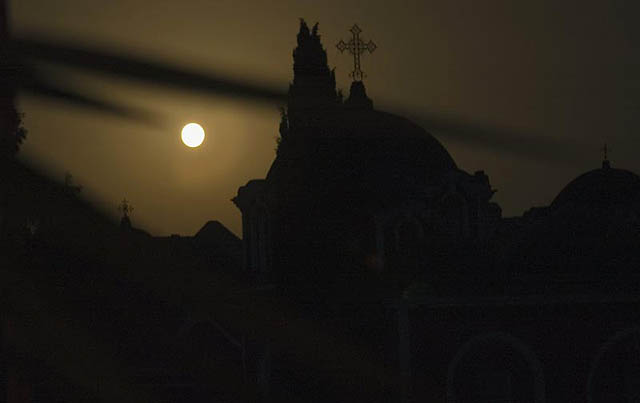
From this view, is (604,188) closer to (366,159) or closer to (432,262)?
(366,159)

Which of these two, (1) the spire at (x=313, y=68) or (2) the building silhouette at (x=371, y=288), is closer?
(2) the building silhouette at (x=371, y=288)

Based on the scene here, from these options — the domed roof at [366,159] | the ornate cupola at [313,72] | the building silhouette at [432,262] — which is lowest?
the building silhouette at [432,262]

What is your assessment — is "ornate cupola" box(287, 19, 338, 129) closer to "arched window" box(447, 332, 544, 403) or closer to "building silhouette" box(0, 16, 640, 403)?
"building silhouette" box(0, 16, 640, 403)

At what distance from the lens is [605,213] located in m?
27.0

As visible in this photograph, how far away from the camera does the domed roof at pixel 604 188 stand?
104ft

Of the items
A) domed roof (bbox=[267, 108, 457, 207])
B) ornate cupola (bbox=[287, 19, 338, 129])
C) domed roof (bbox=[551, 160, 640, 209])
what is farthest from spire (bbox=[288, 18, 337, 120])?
domed roof (bbox=[551, 160, 640, 209])

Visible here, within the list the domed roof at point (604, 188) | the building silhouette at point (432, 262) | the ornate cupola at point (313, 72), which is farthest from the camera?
the domed roof at point (604, 188)

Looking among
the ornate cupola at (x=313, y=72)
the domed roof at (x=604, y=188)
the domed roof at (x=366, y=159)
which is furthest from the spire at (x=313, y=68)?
the domed roof at (x=604, y=188)

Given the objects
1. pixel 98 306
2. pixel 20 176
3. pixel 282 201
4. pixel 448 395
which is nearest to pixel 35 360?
pixel 20 176

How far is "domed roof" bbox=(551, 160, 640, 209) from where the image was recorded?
104 ft

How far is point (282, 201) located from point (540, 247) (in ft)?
22.6

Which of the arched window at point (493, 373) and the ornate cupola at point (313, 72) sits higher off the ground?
the ornate cupola at point (313, 72)

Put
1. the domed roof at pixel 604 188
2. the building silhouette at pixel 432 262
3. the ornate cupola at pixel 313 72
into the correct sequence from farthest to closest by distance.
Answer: the domed roof at pixel 604 188, the ornate cupola at pixel 313 72, the building silhouette at pixel 432 262

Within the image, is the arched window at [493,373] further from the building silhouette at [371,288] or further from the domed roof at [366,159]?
the domed roof at [366,159]
